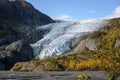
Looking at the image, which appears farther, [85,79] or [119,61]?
[85,79]

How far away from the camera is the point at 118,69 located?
53.0 meters

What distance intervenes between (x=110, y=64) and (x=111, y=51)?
4.79 m

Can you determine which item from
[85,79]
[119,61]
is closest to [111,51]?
[119,61]

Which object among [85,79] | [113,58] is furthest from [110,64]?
[85,79]

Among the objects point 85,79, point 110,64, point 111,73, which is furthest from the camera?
point 85,79

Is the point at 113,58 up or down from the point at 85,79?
up

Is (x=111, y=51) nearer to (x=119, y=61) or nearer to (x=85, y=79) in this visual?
(x=119, y=61)

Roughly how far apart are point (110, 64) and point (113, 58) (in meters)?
1.84

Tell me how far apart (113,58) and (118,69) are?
5.86 feet

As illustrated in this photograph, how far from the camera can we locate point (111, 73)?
5484cm

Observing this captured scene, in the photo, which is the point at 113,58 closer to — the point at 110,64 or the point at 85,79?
the point at 110,64

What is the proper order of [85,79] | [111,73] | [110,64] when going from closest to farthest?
[110,64] < [111,73] < [85,79]

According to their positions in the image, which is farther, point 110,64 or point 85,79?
point 85,79

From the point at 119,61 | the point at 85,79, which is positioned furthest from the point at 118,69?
the point at 85,79
